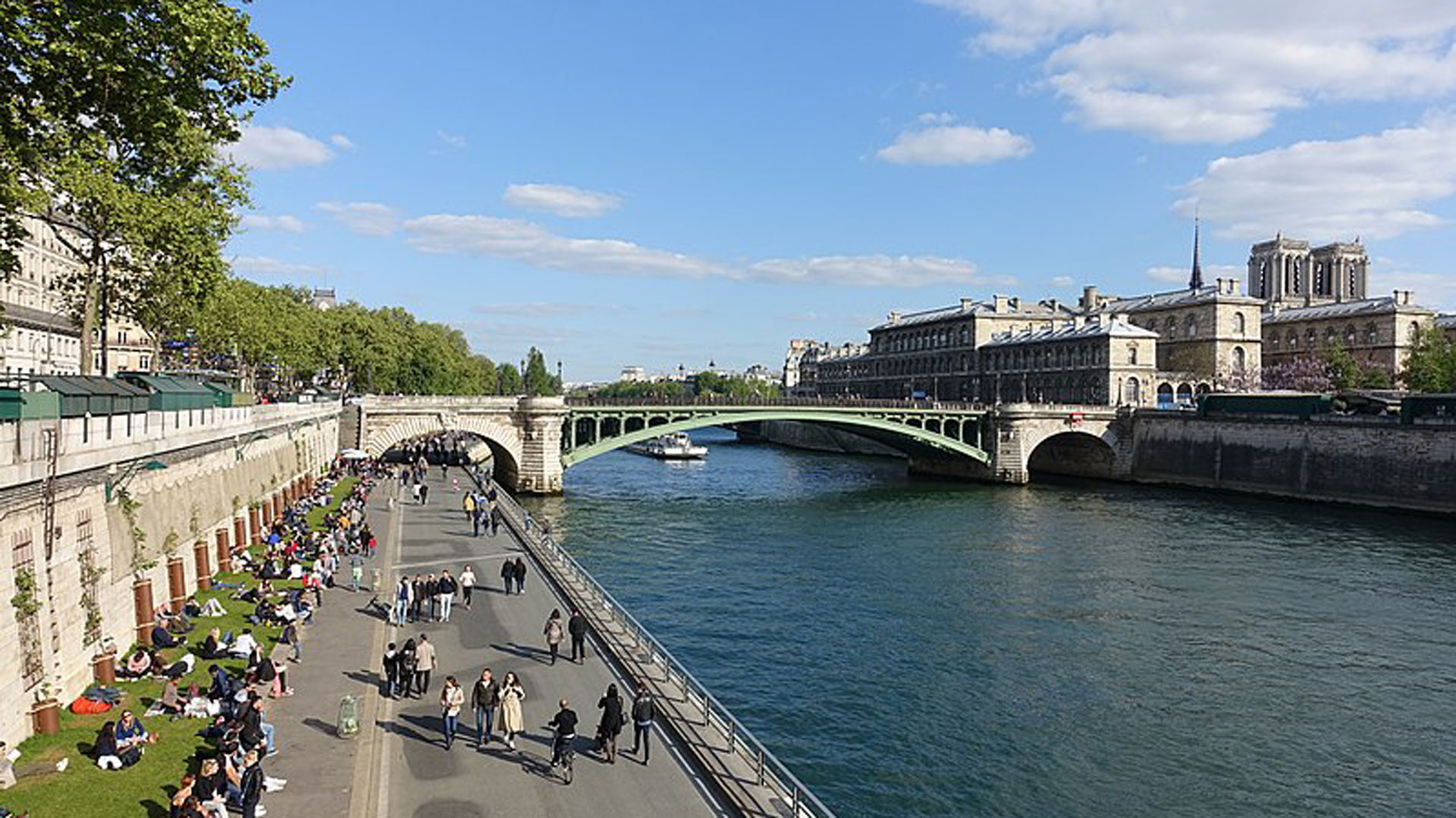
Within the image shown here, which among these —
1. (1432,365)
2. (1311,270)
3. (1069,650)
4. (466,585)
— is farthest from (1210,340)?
(466,585)

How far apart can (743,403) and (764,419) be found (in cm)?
270

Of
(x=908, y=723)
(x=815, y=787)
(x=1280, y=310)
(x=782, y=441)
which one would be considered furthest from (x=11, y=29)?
(x=1280, y=310)

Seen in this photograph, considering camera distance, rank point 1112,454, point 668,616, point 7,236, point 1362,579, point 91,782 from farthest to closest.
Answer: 1. point 1112,454
2. point 1362,579
3. point 668,616
4. point 7,236
5. point 91,782

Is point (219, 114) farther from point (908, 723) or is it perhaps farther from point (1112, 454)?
point (1112, 454)

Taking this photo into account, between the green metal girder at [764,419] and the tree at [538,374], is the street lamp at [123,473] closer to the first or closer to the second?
the green metal girder at [764,419]

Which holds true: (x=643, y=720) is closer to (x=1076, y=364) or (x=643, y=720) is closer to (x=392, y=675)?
(x=392, y=675)

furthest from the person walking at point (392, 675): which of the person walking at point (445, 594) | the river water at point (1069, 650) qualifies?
the river water at point (1069, 650)

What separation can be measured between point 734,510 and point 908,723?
4153 centimetres

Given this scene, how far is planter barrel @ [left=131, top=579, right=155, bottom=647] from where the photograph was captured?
23.9 meters

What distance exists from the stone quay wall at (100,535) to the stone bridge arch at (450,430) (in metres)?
30.2

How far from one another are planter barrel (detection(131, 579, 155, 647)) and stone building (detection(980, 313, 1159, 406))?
299ft

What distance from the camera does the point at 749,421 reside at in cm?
8194

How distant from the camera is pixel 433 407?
6838 cm

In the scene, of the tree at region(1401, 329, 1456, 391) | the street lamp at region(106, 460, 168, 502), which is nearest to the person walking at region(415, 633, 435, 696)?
the street lamp at region(106, 460, 168, 502)
